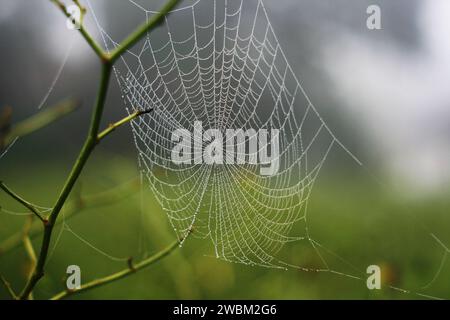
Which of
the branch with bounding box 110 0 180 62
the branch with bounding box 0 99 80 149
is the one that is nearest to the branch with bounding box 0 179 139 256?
the branch with bounding box 0 99 80 149

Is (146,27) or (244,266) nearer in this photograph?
(146,27)

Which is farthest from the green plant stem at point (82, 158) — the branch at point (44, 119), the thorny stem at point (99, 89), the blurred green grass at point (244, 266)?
the blurred green grass at point (244, 266)


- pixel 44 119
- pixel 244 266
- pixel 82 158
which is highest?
pixel 44 119

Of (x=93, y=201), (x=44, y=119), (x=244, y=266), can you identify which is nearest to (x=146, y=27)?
(x=44, y=119)

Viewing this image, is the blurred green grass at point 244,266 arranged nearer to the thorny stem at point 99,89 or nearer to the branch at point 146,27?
the thorny stem at point 99,89

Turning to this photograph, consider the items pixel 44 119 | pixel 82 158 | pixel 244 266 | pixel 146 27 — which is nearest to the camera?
pixel 146 27

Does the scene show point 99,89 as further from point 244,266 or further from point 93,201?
point 244,266

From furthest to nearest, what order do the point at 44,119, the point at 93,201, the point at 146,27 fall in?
the point at 93,201 → the point at 44,119 → the point at 146,27
